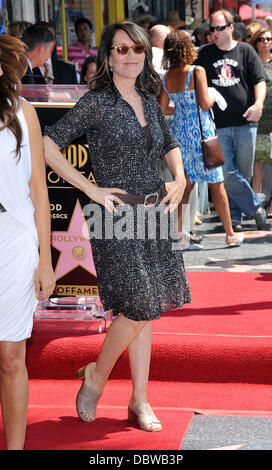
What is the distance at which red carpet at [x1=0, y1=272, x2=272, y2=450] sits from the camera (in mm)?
3924

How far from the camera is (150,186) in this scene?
3750 mm

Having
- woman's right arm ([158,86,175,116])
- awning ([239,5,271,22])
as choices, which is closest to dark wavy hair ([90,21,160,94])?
woman's right arm ([158,86,175,116])

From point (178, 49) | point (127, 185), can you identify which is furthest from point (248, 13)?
point (127, 185)

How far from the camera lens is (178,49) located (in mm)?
6992

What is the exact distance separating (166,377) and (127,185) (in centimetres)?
136

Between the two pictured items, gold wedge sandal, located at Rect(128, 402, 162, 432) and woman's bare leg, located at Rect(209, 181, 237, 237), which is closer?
gold wedge sandal, located at Rect(128, 402, 162, 432)

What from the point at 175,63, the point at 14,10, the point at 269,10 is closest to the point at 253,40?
the point at 175,63

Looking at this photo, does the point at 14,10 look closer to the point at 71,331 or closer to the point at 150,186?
the point at 71,331

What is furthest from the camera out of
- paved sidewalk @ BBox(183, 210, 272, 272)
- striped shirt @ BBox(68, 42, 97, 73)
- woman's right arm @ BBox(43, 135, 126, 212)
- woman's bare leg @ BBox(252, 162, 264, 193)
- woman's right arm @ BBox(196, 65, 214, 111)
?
striped shirt @ BBox(68, 42, 97, 73)

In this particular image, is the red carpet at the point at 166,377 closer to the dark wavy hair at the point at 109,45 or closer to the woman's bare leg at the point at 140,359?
the woman's bare leg at the point at 140,359

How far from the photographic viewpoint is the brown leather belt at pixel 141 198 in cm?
368

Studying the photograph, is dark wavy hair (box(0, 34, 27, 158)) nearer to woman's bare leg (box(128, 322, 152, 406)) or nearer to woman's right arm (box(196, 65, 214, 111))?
woman's bare leg (box(128, 322, 152, 406))

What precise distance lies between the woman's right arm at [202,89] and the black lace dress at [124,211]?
11.0ft

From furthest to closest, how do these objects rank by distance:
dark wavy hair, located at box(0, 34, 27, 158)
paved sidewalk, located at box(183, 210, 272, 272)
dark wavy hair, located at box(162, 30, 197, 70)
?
dark wavy hair, located at box(162, 30, 197, 70)
paved sidewalk, located at box(183, 210, 272, 272)
dark wavy hair, located at box(0, 34, 27, 158)
